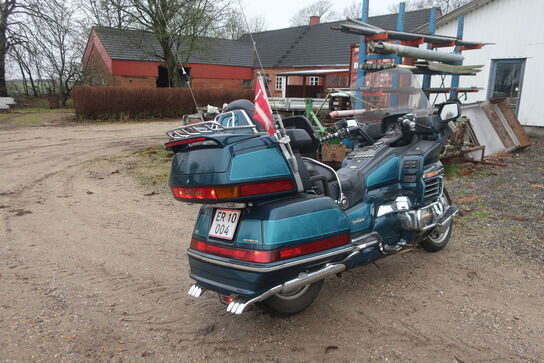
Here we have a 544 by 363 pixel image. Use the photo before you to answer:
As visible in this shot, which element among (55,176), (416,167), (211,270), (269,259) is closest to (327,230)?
(269,259)

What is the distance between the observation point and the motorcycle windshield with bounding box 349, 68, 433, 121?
14.1 feet

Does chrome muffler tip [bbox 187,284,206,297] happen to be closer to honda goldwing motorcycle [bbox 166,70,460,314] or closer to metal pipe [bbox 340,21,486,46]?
honda goldwing motorcycle [bbox 166,70,460,314]

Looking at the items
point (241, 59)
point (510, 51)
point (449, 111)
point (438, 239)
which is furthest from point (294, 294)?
point (241, 59)

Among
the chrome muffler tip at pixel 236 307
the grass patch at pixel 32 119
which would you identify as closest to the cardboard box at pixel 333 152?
the chrome muffler tip at pixel 236 307

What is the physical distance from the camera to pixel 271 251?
2.46 metres

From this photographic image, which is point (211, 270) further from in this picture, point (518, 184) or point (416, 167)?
point (518, 184)

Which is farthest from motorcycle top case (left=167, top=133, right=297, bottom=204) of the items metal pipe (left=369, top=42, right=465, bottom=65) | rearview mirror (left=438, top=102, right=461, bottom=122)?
metal pipe (left=369, top=42, right=465, bottom=65)

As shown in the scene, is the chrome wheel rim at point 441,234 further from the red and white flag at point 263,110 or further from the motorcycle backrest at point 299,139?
the red and white flag at point 263,110

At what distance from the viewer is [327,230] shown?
269cm

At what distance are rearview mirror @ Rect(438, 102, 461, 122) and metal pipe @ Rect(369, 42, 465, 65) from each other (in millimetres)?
3769

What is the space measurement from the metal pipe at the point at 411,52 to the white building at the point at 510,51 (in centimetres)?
465

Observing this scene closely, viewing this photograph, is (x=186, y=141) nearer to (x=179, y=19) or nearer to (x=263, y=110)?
(x=263, y=110)

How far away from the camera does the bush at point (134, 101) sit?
18.6 m

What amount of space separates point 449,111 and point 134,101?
1838 centimetres
